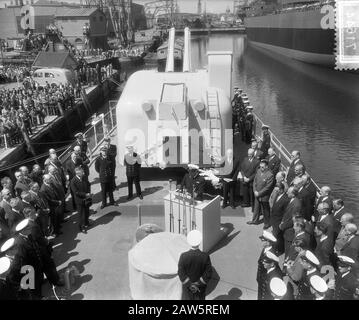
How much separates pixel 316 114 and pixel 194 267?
2797cm

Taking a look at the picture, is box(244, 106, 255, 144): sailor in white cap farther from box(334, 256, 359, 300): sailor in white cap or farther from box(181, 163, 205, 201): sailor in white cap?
box(334, 256, 359, 300): sailor in white cap

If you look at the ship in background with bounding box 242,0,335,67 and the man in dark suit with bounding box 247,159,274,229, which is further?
the ship in background with bounding box 242,0,335,67

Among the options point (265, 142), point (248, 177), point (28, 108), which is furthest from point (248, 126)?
point (28, 108)

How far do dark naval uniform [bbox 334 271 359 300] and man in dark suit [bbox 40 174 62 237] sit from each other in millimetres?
6142

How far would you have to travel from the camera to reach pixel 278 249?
8109 millimetres

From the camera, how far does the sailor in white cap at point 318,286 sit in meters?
5.04

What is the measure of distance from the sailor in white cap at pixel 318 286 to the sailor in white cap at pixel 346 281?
490 millimetres

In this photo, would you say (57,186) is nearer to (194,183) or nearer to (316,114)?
(194,183)

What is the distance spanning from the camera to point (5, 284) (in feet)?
18.5

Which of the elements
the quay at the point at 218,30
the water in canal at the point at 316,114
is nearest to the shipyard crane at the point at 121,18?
the water in canal at the point at 316,114

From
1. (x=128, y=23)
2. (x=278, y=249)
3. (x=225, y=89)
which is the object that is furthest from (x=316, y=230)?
(x=128, y=23)

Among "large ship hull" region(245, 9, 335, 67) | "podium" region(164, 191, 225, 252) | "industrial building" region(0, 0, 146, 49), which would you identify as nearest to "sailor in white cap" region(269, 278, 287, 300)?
"podium" region(164, 191, 225, 252)

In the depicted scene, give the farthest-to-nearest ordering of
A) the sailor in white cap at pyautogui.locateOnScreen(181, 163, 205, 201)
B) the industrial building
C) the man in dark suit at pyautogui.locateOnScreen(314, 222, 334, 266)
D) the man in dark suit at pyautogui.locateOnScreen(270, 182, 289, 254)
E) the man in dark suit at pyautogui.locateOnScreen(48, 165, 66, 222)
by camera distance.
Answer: the industrial building → the man in dark suit at pyautogui.locateOnScreen(48, 165, 66, 222) → the sailor in white cap at pyautogui.locateOnScreen(181, 163, 205, 201) → the man in dark suit at pyautogui.locateOnScreen(270, 182, 289, 254) → the man in dark suit at pyautogui.locateOnScreen(314, 222, 334, 266)

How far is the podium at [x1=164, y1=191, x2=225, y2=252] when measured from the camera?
25.4 feet
